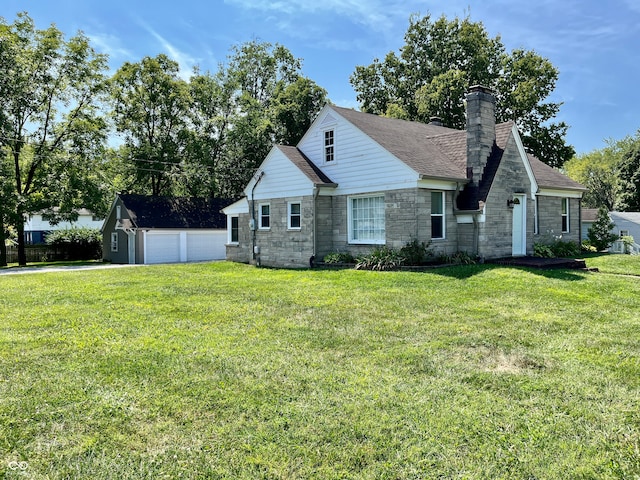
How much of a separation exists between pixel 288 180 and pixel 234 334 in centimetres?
1148

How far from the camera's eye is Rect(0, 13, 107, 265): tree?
90.8 feet

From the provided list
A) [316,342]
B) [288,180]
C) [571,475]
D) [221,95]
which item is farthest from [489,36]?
[571,475]

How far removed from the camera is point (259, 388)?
458 centimetres

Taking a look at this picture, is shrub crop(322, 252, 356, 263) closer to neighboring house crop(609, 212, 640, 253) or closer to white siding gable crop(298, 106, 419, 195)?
white siding gable crop(298, 106, 419, 195)

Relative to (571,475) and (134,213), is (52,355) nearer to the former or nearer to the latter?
(571,475)

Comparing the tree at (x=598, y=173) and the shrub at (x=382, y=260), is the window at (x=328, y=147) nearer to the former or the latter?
the shrub at (x=382, y=260)

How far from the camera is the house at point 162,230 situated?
27328mm

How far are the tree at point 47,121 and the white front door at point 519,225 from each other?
83.3 ft

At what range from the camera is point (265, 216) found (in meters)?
19.2

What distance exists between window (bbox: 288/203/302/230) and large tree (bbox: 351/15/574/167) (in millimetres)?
17200

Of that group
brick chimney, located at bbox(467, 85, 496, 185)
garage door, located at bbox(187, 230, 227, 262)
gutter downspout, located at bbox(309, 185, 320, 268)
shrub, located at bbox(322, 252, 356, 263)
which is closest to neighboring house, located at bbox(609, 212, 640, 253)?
brick chimney, located at bbox(467, 85, 496, 185)

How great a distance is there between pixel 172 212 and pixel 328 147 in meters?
15.3

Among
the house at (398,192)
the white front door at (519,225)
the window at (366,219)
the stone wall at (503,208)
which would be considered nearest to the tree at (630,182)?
the house at (398,192)

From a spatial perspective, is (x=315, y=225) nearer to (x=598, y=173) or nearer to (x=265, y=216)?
(x=265, y=216)
